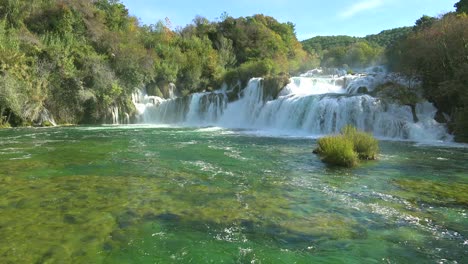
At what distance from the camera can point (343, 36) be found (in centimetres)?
12269

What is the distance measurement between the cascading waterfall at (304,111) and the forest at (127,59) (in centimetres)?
161

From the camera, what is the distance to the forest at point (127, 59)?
24312 mm

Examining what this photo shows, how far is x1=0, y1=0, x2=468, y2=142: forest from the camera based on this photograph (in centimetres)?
2431

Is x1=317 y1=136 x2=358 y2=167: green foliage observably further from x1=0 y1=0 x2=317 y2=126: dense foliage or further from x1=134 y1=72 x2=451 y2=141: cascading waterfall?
x1=0 y1=0 x2=317 y2=126: dense foliage

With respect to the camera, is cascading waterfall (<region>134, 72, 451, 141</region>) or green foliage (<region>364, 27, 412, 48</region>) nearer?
cascading waterfall (<region>134, 72, 451, 141</region>)

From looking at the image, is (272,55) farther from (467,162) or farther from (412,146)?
(467,162)

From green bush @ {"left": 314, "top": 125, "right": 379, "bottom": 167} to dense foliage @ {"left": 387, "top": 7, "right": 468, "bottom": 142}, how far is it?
9.18 metres

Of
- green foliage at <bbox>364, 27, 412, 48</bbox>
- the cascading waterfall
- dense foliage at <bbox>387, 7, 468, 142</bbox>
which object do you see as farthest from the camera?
green foliage at <bbox>364, 27, 412, 48</bbox>

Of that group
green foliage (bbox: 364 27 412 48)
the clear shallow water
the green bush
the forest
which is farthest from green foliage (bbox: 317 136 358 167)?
green foliage (bbox: 364 27 412 48)

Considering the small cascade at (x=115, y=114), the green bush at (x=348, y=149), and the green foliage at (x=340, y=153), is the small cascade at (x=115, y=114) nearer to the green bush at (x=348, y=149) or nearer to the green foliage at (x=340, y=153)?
the green bush at (x=348, y=149)

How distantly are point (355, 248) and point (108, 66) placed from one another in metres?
33.7

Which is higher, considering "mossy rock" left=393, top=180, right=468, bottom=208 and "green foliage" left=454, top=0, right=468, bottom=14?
"green foliage" left=454, top=0, right=468, bottom=14

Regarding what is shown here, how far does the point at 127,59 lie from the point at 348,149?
2892cm

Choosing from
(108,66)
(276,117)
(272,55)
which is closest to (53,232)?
(276,117)
